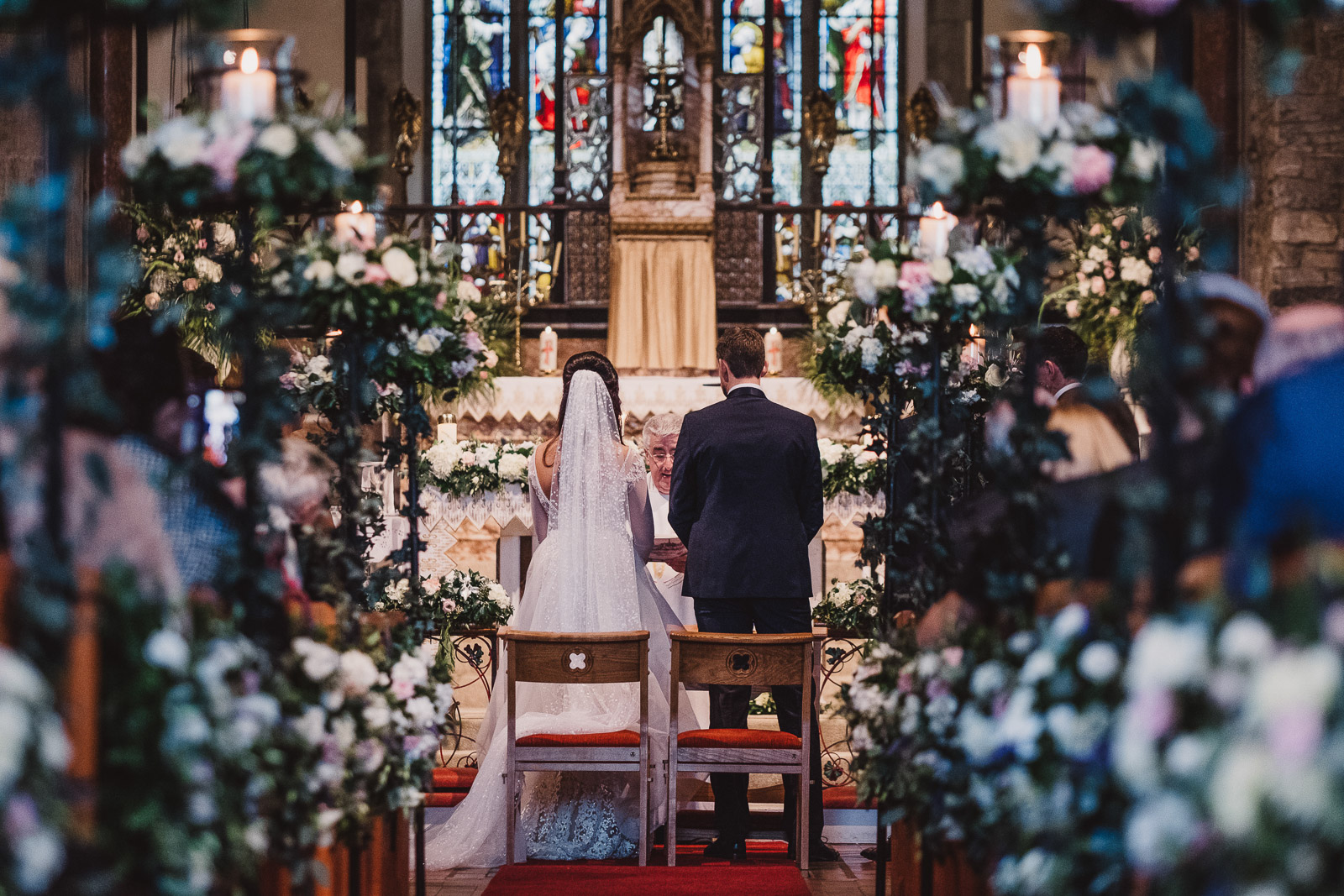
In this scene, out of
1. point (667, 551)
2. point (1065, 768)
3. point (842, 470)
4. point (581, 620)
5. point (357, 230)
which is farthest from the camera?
point (842, 470)

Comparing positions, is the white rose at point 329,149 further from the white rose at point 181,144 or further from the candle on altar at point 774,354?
the candle on altar at point 774,354

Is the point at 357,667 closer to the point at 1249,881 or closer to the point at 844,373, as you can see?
the point at 1249,881

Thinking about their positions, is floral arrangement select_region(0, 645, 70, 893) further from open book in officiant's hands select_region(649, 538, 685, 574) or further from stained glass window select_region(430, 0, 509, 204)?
stained glass window select_region(430, 0, 509, 204)

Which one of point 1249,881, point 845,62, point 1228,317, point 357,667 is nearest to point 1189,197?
point 1228,317

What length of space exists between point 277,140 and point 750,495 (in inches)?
102

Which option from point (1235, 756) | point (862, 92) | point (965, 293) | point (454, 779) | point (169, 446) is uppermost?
point (862, 92)

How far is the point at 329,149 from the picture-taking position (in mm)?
2994

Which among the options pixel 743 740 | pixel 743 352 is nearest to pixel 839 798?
pixel 743 740

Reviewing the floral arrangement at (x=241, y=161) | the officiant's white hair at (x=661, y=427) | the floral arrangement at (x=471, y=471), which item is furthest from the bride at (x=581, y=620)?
the floral arrangement at (x=241, y=161)

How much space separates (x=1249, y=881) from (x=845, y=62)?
11618 millimetres

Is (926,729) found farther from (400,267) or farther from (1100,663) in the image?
(400,267)

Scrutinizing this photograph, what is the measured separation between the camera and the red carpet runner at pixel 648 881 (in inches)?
176

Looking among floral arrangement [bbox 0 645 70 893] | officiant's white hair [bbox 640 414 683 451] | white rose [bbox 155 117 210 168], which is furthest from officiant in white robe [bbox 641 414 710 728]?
floral arrangement [bbox 0 645 70 893]

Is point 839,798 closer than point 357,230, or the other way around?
point 357,230
